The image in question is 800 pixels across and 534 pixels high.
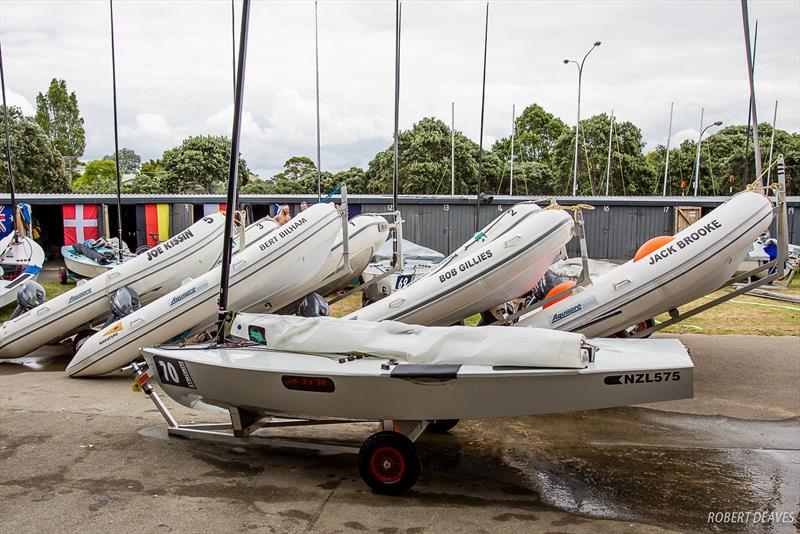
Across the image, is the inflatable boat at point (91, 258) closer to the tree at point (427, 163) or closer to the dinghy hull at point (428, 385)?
the dinghy hull at point (428, 385)

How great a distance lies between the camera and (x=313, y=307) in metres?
9.12

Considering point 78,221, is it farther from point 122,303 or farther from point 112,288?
point 122,303

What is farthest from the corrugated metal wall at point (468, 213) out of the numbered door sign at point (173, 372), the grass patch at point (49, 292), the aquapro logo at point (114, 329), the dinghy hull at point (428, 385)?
the dinghy hull at point (428, 385)

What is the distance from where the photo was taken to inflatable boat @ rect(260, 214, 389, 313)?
9.39 m

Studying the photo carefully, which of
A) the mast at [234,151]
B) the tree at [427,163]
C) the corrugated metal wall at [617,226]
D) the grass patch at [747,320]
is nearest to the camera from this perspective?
the mast at [234,151]

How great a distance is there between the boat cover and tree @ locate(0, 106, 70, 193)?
127 ft

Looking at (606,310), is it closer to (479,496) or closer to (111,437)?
(479,496)

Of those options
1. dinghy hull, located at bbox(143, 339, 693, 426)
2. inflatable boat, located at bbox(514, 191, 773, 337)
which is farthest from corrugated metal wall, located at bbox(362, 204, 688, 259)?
dinghy hull, located at bbox(143, 339, 693, 426)

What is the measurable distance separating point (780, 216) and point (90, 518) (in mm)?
7278

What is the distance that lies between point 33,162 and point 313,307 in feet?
122

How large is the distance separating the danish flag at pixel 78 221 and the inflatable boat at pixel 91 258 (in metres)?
4.15

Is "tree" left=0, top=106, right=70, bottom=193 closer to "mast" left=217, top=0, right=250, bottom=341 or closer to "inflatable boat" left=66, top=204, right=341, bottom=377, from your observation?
"inflatable boat" left=66, top=204, right=341, bottom=377

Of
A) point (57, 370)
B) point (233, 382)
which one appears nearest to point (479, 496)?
point (233, 382)

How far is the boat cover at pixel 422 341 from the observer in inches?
188
